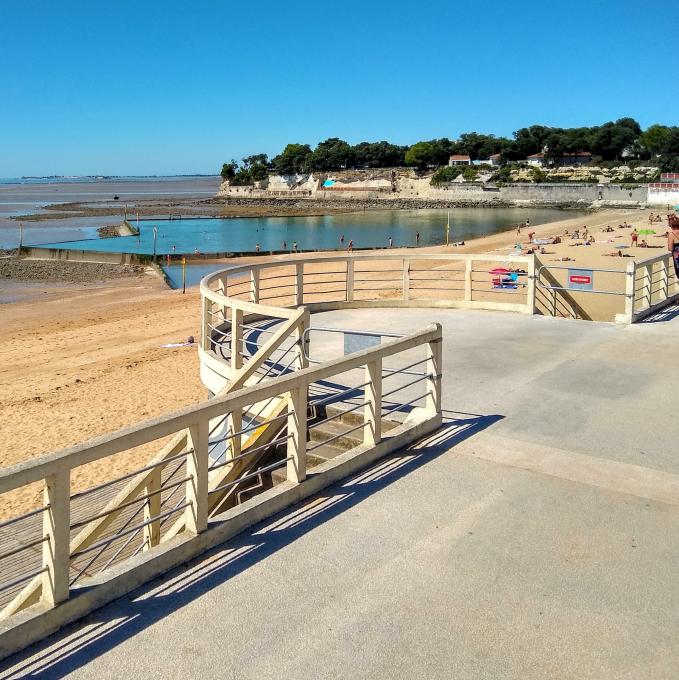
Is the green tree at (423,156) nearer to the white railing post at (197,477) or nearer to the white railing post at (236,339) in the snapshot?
the white railing post at (236,339)

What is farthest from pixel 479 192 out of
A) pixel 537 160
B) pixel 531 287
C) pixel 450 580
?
pixel 450 580

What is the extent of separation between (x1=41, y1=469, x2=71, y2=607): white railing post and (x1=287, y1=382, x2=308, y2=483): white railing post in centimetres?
180

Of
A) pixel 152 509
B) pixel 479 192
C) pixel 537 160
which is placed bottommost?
pixel 152 509

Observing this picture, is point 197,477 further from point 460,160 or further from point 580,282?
point 460,160

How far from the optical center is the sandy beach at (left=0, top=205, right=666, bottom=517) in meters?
13.0

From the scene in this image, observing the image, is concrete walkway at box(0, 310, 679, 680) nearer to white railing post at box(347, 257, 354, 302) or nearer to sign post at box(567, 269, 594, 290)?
sign post at box(567, 269, 594, 290)

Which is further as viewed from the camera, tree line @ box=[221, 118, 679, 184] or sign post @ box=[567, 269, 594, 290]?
tree line @ box=[221, 118, 679, 184]

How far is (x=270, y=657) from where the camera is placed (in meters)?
3.46

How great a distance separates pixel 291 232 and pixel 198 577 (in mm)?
85292

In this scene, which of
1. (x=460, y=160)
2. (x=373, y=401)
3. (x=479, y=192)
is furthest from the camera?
(x=460, y=160)

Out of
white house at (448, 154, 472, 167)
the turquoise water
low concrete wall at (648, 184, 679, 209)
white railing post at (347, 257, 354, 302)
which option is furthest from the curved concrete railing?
white house at (448, 154, 472, 167)

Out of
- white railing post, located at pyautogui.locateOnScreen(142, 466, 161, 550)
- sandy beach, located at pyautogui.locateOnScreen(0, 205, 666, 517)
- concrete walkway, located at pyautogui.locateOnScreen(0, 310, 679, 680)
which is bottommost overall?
sandy beach, located at pyautogui.locateOnScreen(0, 205, 666, 517)

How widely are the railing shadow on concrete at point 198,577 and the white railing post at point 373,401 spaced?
0.73ft

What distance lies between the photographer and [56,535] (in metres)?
3.58
